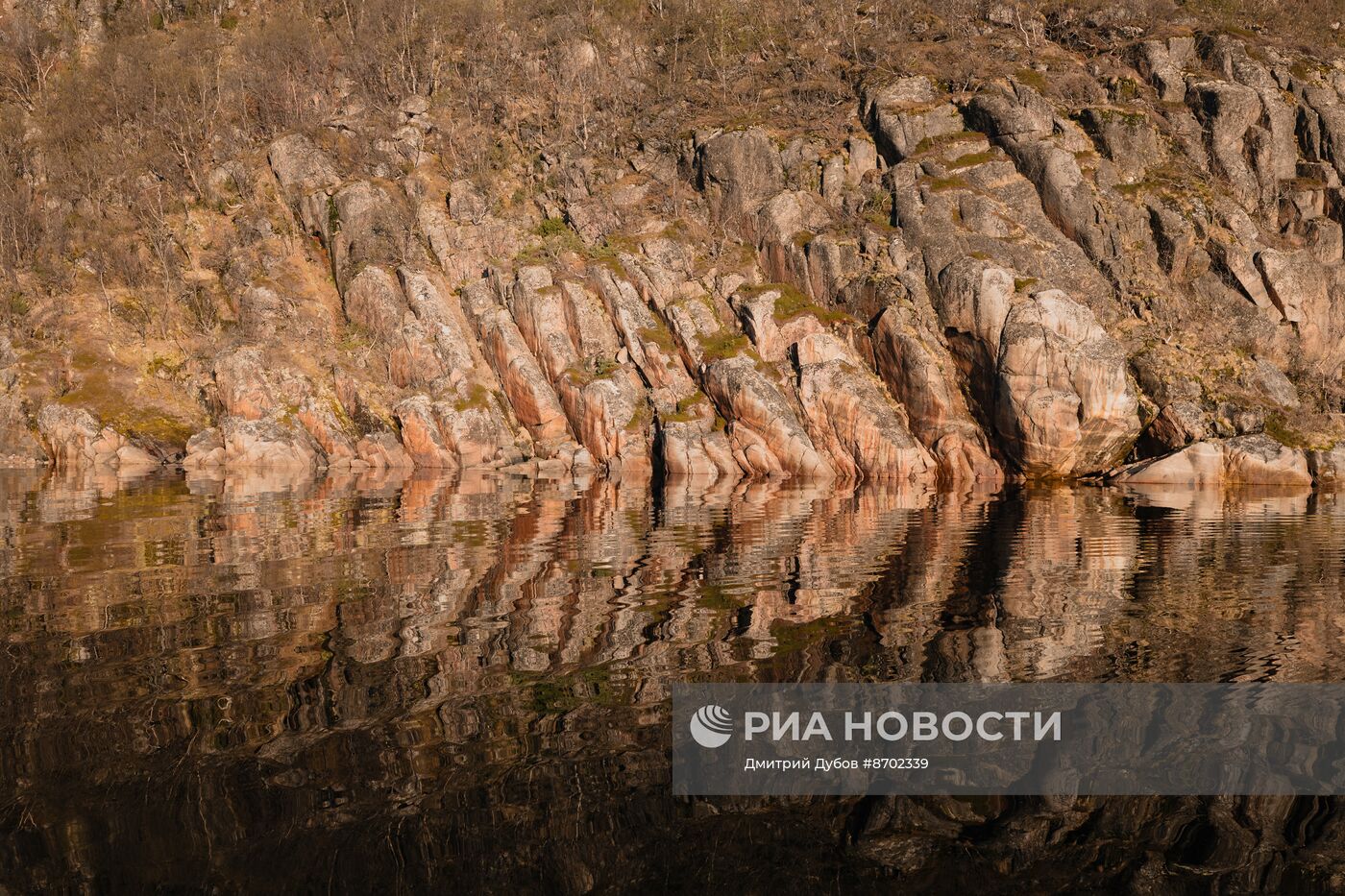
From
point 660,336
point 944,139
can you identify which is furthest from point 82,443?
point 944,139

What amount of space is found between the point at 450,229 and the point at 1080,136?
152 feet

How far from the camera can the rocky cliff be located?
1879 inches

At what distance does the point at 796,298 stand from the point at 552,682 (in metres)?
47.2

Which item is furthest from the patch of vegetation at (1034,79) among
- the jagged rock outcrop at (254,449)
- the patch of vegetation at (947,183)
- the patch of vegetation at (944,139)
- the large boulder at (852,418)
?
the jagged rock outcrop at (254,449)

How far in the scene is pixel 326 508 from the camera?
95.4 feet

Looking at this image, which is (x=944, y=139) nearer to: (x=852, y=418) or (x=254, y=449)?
(x=852, y=418)

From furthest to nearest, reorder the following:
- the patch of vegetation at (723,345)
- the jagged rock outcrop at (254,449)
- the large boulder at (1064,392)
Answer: the jagged rock outcrop at (254,449) → the patch of vegetation at (723,345) → the large boulder at (1064,392)

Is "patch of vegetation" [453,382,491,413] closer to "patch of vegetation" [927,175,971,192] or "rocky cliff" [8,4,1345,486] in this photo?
"rocky cliff" [8,4,1345,486]

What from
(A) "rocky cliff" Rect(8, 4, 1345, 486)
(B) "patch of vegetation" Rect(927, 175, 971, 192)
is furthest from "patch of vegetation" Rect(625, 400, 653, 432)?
(B) "patch of vegetation" Rect(927, 175, 971, 192)

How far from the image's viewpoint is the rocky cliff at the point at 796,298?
4772 cm

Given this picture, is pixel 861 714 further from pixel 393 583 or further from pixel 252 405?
pixel 252 405

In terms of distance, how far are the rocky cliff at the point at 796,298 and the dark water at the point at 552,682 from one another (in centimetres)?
2528

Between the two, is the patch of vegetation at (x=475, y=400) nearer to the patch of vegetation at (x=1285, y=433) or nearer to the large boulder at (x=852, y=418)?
the large boulder at (x=852, y=418)

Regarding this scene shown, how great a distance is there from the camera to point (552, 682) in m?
9.80
